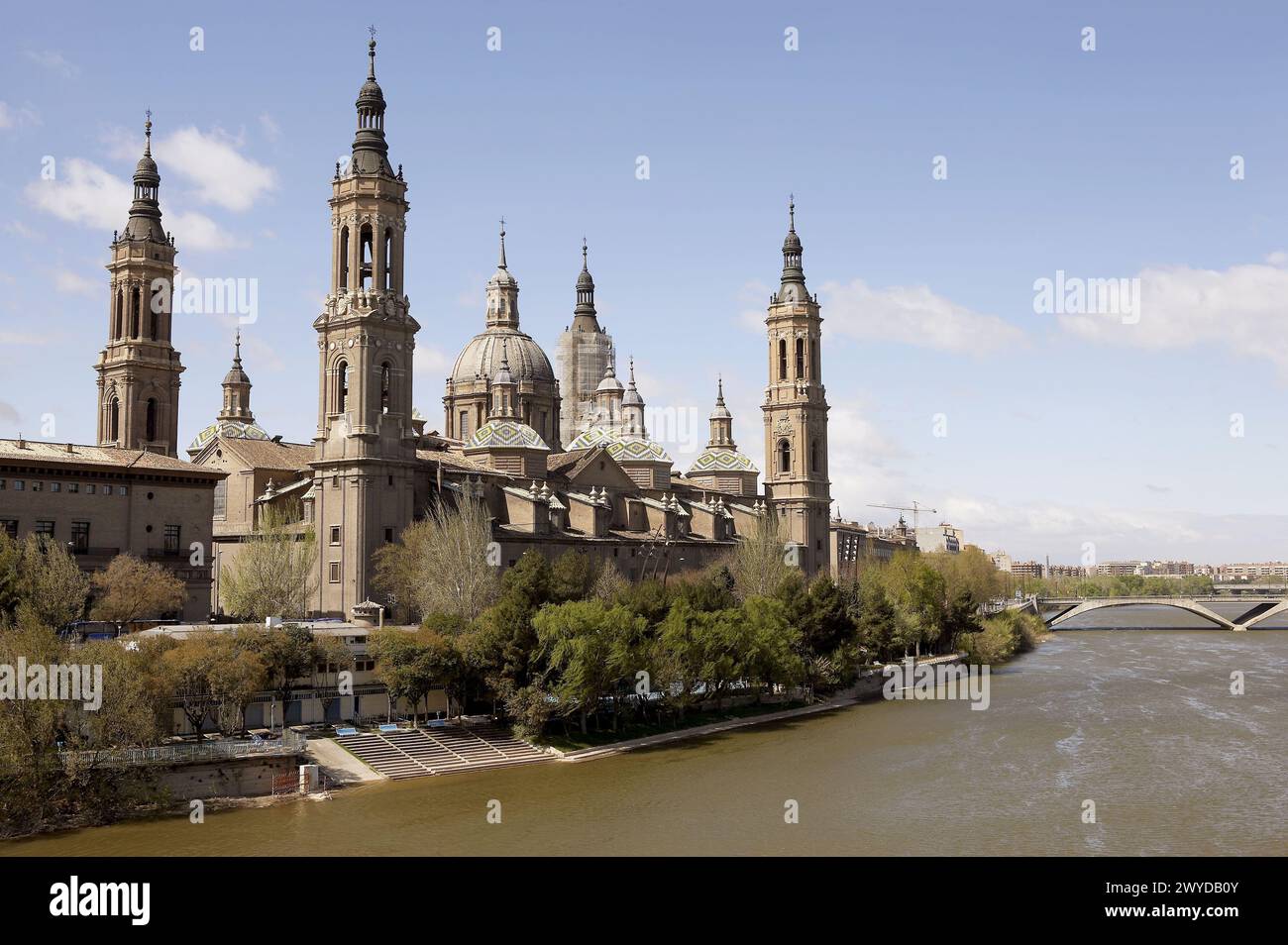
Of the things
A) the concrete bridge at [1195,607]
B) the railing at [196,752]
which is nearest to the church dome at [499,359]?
the railing at [196,752]

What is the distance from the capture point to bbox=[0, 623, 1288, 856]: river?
30.3 m

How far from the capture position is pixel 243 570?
52375mm

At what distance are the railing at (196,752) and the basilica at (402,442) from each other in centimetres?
1645

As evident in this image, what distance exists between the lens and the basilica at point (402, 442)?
187ft

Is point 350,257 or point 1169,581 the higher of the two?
point 350,257

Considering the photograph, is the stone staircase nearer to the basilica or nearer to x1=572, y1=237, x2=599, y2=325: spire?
the basilica

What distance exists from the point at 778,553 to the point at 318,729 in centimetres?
4019

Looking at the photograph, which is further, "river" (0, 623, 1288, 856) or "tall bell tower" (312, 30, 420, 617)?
"tall bell tower" (312, 30, 420, 617)

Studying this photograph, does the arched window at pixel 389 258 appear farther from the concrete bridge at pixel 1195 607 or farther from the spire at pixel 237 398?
the concrete bridge at pixel 1195 607

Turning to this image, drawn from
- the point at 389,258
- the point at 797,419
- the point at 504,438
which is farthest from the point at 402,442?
the point at 797,419

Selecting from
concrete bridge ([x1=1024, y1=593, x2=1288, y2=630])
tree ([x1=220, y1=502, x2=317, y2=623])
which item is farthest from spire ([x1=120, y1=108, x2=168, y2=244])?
concrete bridge ([x1=1024, y1=593, x2=1288, y2=630])

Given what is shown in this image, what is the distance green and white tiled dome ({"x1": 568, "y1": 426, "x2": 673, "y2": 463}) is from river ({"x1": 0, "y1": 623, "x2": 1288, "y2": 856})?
35601mm
